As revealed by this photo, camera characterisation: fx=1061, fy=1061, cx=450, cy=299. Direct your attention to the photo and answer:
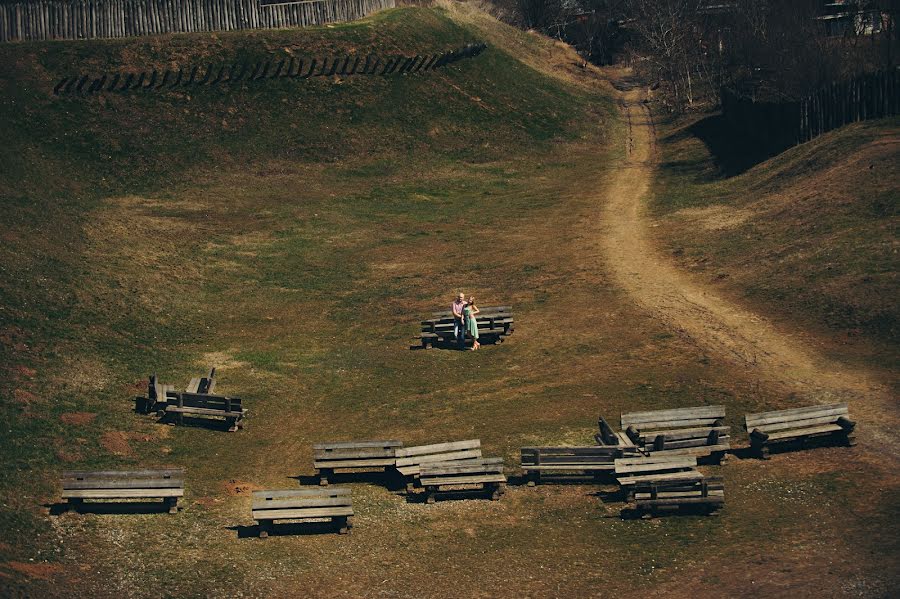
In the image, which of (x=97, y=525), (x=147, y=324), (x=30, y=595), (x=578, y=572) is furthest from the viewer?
(x=147, y=324)

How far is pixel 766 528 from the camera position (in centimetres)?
2359

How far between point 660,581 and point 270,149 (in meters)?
46.2

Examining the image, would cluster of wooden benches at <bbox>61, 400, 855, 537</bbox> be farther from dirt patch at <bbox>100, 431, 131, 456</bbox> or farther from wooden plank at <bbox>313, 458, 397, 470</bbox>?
dirt patch at <bbox>100, 431, 131, 456</bbox>

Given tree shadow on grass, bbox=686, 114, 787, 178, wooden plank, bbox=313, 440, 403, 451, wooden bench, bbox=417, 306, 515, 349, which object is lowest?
wooden plank, bbox=313, 440, 403, 451

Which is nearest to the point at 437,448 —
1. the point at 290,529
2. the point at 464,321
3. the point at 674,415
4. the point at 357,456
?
the point at 357,456

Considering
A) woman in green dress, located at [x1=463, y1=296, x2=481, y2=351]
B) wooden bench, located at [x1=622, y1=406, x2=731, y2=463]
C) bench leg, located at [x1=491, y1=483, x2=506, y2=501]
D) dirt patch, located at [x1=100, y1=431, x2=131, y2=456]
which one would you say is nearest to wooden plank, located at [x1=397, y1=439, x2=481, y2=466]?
bench leg, located at [x1=491, y1=483, x2=506, y2=501]

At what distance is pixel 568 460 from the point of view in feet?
86.9

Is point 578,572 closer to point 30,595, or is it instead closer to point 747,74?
point 30,595

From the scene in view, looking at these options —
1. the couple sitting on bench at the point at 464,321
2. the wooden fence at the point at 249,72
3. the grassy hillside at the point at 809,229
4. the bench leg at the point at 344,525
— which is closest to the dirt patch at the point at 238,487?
the bench leg at the point at 344,525

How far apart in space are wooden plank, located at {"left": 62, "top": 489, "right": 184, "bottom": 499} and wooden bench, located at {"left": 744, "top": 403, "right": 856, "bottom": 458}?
14.4 meters

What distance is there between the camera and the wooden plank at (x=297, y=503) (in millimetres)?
24078

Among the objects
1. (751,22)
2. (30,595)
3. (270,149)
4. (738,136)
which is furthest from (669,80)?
(30,595)

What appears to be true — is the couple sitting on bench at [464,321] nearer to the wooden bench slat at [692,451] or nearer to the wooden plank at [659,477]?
the wooden bench slat at [692,451]

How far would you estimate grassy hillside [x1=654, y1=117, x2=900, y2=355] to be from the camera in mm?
36469
